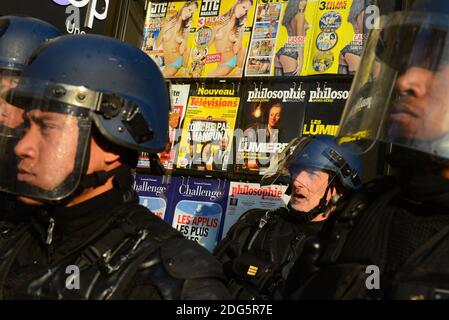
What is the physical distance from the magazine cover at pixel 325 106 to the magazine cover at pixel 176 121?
1.44 metres

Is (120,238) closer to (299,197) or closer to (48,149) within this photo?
(48,149)

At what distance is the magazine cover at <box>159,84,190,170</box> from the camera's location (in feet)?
21.6

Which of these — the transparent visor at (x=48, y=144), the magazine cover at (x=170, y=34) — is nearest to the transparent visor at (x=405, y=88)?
the transparent visor at (x=48, y=144)

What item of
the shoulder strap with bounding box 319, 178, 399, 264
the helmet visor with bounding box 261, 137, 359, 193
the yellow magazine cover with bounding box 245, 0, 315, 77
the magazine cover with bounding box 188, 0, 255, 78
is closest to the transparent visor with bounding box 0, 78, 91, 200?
the shoulder strap with bounding box 319, 178, 399, 264

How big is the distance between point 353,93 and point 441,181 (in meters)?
0.62

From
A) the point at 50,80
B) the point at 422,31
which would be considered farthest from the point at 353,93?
the point at 50,80

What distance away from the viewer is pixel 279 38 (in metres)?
6.20

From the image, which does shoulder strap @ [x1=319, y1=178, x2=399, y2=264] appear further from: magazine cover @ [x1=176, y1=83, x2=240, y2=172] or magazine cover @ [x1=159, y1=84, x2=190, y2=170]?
magazine cover @ [x1=159, y1=84, x2=190, y2=170]

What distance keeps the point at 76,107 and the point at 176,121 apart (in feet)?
14.4

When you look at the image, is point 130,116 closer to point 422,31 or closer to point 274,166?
point 422,31

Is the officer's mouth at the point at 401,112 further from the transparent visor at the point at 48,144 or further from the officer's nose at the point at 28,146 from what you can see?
the officer's nose at the point at 28,146

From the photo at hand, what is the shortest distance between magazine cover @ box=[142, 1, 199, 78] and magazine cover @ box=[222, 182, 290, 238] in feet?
4.84

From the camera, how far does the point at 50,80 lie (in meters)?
2.37
